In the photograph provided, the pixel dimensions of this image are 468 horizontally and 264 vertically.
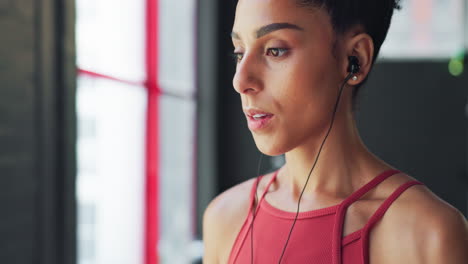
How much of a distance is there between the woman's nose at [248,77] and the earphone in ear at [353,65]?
0.16 m

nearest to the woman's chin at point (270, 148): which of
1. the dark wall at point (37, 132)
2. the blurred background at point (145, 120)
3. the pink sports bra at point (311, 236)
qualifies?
the pink sports bra at point (311, 236)

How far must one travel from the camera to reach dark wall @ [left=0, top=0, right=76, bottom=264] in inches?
56.2

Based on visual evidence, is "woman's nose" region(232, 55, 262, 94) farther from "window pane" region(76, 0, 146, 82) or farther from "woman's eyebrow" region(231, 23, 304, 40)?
"window pane" region(76, 0, 146, 82)

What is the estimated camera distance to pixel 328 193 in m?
0.96

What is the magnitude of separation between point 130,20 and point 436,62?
2.62 m

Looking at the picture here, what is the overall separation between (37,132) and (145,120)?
154 centimetres

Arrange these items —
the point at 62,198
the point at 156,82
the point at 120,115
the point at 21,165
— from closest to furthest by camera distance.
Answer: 1. the point at 21,165
2. the point at 62,198
3. the point at 120,115
4. the point at 156,82

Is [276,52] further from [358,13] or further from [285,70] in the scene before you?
[358,13]

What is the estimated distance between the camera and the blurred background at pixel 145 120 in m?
1.53

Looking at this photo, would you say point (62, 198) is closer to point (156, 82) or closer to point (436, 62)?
point (156, 82)

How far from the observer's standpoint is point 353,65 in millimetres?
937

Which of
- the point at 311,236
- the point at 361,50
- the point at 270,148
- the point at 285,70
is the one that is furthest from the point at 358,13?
the point at 311,236

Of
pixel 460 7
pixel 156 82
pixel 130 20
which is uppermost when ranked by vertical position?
pixel 460 7

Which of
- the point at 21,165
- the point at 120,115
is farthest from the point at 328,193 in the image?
the point at 120,115
